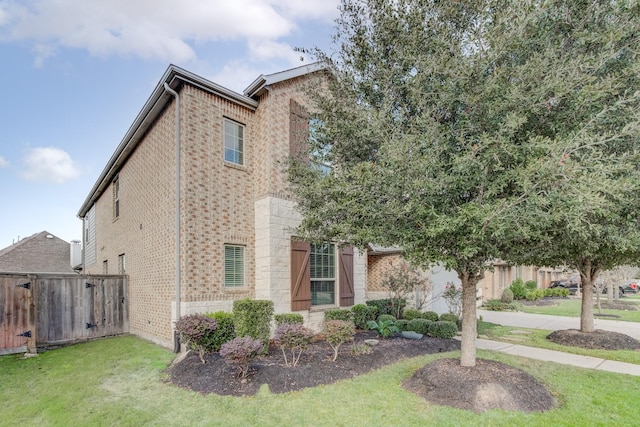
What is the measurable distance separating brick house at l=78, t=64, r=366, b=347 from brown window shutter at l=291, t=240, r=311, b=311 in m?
0.03

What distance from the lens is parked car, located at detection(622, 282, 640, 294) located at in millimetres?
28636

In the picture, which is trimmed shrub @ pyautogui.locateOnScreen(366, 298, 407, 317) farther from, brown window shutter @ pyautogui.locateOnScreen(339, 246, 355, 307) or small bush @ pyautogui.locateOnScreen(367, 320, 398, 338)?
small bush @ pyautogui.locateOnScreen(367, 320, 398, 338)

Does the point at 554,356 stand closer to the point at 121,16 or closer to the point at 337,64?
the point at 337,64

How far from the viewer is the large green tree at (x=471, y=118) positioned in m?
4.42

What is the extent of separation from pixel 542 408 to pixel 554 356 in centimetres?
400

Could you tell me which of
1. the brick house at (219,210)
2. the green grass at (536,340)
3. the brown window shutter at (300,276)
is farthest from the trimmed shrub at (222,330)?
the green grass at (536,340)

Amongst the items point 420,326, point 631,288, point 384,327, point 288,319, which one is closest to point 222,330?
point 288,319

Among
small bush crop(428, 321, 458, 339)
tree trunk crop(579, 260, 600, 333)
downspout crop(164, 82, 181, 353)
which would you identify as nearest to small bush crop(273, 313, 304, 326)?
downspout crop(164, 82, 181, 353)

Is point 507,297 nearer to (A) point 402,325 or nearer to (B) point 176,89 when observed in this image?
(A) point 402,325

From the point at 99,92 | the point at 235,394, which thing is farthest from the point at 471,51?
the point at 99,92

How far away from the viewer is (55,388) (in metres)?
6.18

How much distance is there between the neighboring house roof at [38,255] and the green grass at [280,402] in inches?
1000

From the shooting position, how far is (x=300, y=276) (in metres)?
9.81

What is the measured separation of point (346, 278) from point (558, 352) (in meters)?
5.94
